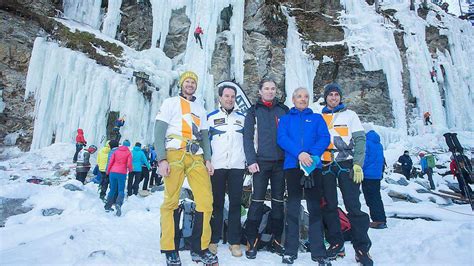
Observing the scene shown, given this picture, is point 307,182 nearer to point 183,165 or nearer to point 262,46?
point 183,165

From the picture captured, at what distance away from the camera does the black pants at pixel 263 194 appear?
125 inches

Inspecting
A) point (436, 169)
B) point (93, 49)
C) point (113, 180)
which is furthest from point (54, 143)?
point (436, 169)

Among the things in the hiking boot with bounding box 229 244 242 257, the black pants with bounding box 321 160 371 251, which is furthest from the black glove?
the hiking boot with bounding box 229 244 242 257

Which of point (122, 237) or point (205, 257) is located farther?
Answer: point (122, 237)

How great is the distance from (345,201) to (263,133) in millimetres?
1097

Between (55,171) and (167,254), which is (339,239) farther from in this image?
(55,171)

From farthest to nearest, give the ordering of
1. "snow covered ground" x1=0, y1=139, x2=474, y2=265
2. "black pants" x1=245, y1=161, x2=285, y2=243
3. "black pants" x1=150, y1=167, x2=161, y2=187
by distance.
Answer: "black pants" x1=150, y1=167, x2=161, y2=187
"black pants" x1=245, y1=161, x2=285, y2=243
"snow covered ground" x1=0, y1=139, x2=474, y2=265

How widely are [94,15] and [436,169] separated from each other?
66.3ft

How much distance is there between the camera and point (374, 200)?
4867mm

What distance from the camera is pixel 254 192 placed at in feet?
10.6

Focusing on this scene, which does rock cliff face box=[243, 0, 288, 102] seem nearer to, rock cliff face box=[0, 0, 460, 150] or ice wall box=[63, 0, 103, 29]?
rock cliff face box=[0, 0, 460, 150]

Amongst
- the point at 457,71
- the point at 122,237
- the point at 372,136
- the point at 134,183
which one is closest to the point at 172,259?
the point at 122,237

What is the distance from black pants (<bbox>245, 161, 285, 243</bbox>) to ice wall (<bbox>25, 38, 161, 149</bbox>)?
1086 cm

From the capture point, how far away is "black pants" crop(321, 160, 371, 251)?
281 centimetres
